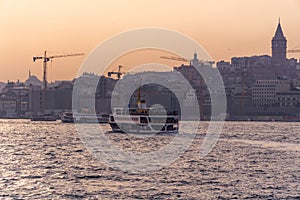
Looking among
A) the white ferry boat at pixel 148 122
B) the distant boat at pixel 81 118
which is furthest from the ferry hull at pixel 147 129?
the distant boat at pixel 81 118

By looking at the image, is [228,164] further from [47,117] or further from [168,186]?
[47,117]

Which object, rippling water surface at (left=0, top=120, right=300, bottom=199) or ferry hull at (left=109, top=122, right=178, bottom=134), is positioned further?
ferry hull at (left=109, top=122, right=178, bottom=134)

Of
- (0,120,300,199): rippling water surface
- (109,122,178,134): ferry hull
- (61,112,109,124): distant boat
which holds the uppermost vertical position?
(61,112,109,124): distant boat

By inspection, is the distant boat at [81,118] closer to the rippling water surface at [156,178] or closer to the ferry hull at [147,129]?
the ferry hull at [147,129]

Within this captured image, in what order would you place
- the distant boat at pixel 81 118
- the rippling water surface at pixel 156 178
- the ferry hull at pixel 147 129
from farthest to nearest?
the distant boat at pixel 81 118 → the ferry hull at pixel 147 129 → the rippling water surface at pixel 156 178

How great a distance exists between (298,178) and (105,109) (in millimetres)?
158755

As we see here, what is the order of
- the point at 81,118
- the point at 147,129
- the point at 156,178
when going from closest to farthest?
the point at 156,178, the point at 147,129, the point at 81,118

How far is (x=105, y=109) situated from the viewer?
191 meters

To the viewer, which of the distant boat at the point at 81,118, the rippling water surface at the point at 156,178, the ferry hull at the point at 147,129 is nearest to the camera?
the rippling water surface at the point at 156,178

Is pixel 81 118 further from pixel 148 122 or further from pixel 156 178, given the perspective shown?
pixel 156 178

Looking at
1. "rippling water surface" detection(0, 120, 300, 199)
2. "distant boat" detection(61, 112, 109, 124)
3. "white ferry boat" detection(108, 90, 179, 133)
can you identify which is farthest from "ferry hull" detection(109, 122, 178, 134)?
"distant boat" detection(61, 112, 109, 124)

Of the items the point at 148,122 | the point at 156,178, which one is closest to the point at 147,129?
the point at 148,122

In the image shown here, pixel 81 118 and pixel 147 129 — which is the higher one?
pixel 81 118

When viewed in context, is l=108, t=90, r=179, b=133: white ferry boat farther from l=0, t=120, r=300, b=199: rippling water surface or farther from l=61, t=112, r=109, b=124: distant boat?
l=61, t=112, r=109, b=124: distant boat
